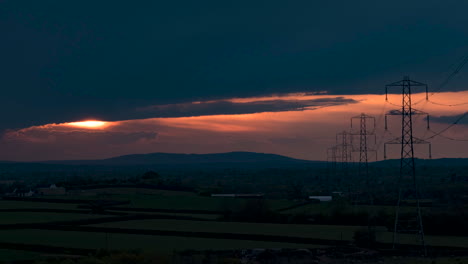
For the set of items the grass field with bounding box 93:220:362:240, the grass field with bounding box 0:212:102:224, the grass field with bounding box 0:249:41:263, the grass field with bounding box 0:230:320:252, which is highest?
the grass field with bounding box 0:212:102:224

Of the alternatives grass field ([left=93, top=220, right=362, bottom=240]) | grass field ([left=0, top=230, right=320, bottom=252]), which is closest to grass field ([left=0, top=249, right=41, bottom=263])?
grass field ([left=0, top=230, right=320, bottom=252])

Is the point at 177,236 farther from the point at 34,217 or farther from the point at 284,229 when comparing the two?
the point at 34,217

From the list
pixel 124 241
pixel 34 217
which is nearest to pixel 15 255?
pixel 124 241

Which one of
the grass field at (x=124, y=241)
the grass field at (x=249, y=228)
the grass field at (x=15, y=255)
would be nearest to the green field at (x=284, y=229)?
the grass field at (x=249, y=228)

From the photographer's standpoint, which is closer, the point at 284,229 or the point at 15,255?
the point at 15,255

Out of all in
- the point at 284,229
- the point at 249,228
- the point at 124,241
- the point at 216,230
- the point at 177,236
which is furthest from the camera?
the point at 249,228

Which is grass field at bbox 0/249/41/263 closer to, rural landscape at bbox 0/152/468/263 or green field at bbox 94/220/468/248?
rural landscape at bbox 0/152/468/263

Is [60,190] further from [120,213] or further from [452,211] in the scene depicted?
[452,211]

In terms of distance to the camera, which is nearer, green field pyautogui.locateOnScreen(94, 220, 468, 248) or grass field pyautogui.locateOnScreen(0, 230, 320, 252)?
grass field pyautogui.locateOnScreen(0, 230, 320, 252)

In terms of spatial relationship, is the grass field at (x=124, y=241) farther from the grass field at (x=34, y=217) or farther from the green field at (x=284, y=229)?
the grass field at (x=34, y=217)

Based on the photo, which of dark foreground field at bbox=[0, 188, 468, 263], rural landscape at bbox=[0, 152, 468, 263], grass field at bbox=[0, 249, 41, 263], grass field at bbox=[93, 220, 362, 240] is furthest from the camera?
grass field at bbox=[93, 220, 362, 240]

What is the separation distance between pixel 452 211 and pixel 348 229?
10.9 m

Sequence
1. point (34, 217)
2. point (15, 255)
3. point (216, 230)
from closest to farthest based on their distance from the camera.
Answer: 1. point (15, 255)
2. point (216, 230)
3. point (34, 217)

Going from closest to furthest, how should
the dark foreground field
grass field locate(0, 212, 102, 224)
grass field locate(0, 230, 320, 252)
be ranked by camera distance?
the dark foreground field
grass field locate(0, 230, 320, 252)
grass field locate(0, 212, 102, 224)
